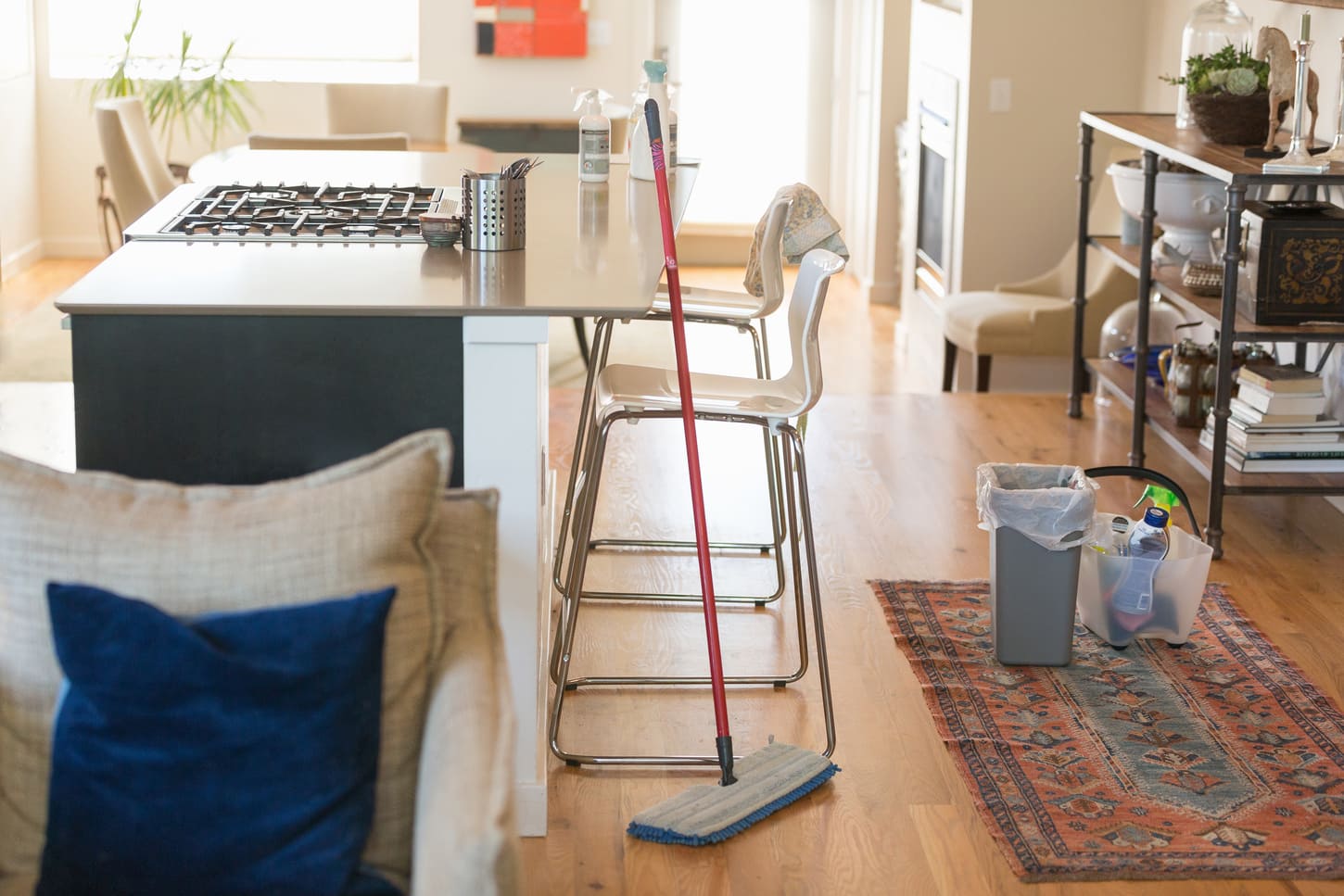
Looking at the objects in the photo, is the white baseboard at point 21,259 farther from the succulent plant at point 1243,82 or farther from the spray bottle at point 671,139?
the succulent plant at point 1243,82

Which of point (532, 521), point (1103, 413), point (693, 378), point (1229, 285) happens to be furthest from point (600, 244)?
point (1103, 413)

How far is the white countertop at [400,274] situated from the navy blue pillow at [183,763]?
0.79 metres

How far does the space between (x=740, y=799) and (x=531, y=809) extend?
1.13ft

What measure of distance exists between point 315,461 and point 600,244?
0.75 meters

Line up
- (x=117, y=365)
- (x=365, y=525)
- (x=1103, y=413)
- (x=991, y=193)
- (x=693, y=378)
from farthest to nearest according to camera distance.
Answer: (x=991, y=193)
(x=1103, y=413)
(x=693, y=378)
(x=117, y=365)
(x=365, y=525)

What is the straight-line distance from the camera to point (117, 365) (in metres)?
2.25

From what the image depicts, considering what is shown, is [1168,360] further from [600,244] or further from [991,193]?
[600,244]

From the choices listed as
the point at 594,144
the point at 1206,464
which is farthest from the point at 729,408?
the point at 1206,464

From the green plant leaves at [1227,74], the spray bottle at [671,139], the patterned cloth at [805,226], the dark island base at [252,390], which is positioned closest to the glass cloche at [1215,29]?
the green plant leaves at [1227,74]

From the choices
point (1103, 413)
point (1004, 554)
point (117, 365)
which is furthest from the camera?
point (1103, 413)

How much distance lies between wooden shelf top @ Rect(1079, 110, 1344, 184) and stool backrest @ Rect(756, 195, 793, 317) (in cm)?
113

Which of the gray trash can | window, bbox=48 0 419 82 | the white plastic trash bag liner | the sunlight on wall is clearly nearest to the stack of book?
the gray trash can

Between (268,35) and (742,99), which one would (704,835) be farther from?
(268,35)

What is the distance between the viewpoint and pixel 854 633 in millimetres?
3248
